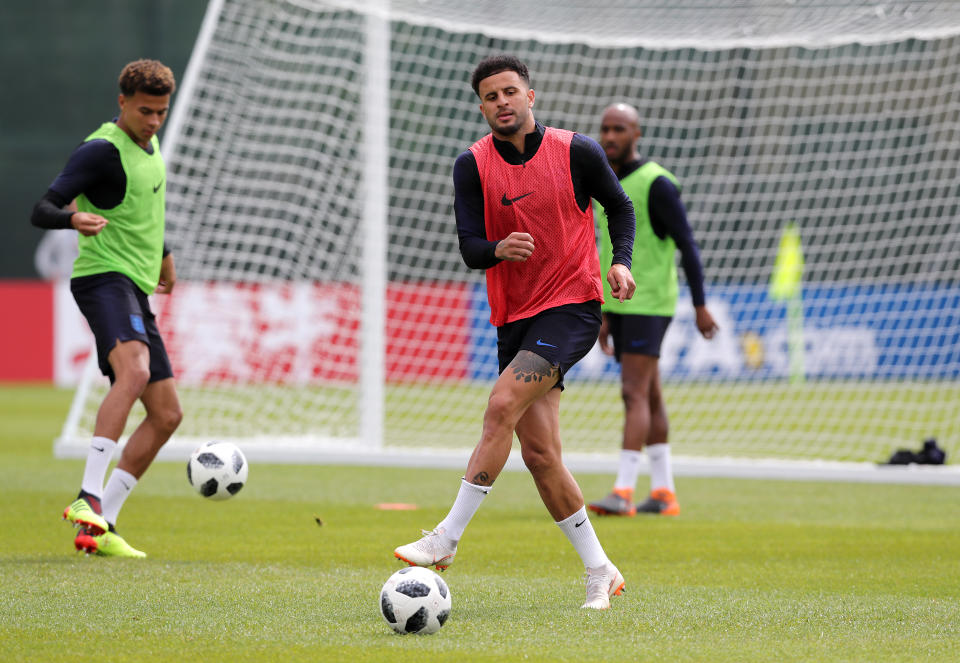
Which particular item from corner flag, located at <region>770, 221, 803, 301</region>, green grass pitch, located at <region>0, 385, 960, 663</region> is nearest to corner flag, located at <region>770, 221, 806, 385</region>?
corner flag, located at <region>770, 221, 803, 301</region>

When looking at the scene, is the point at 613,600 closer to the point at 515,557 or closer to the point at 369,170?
the point at 515,557

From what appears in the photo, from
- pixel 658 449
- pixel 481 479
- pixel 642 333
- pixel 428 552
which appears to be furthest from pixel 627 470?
pixel 428 552

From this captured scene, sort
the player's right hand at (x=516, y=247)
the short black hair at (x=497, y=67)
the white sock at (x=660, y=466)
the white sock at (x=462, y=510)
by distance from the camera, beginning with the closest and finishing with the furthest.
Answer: the player's right hand at (x=516, y=247) < the white sock at (x=462, y=510) < the short black hair at (x=497, y=67) < the white sock at (x=660, y=466)

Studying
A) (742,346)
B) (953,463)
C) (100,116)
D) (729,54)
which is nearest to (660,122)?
(729,54)

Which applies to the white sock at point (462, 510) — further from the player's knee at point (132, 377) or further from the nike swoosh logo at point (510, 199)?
the player's knee at point (132, 377)

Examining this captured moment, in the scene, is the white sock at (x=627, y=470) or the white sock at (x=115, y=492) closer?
the white sock at (x=115, y=492)

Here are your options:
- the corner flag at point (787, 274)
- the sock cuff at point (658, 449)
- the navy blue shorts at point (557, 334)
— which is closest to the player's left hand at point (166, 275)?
the navy blue shorts at point (557, 334)

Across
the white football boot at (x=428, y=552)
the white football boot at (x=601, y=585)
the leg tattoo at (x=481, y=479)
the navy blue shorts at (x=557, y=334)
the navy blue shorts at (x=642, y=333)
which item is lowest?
the white football boot at (x=601, y=585)

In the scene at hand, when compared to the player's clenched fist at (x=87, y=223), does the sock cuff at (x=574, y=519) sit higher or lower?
lower

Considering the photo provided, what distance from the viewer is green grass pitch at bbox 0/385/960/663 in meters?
4.11

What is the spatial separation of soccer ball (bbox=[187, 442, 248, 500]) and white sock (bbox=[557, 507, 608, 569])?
2.09 meters

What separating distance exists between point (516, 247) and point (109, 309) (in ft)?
7.61

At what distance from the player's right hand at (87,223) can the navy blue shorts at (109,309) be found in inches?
18.8

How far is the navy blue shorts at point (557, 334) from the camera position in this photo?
4773 mm
